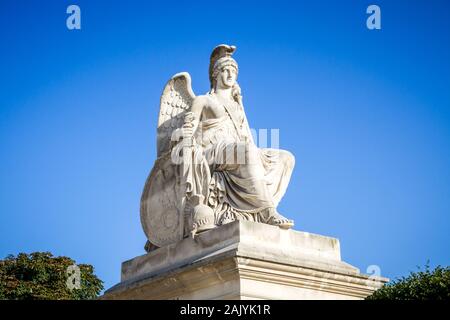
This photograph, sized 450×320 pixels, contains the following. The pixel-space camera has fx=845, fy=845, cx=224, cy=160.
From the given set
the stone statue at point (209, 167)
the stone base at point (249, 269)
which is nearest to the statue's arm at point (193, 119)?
the stone statue at point (209, 167)

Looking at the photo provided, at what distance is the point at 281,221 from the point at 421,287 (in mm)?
6860

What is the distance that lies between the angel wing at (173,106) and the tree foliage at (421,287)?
213 inches

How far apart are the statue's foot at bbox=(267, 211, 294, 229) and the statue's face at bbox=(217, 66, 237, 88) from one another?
2841mm

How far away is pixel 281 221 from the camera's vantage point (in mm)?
12219

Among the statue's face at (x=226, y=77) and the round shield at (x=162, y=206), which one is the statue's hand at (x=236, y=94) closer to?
the statue's face at (x=226, y=77)

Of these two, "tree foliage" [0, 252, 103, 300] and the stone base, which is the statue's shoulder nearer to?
the stone base

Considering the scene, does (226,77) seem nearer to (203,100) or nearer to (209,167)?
(203,100)

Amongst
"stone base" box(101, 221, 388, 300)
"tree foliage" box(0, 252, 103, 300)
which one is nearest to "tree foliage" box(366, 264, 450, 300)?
"stone base" box(101, 221, 388, 300)

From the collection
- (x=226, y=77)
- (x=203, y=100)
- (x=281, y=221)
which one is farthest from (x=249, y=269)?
(x=226, y=77)

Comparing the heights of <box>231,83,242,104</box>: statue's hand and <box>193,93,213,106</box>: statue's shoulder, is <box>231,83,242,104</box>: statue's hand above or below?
above

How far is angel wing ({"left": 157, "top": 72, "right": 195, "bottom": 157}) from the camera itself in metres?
14.1

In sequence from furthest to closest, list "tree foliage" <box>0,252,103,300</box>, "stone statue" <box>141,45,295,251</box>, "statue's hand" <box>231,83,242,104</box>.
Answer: "tree foliage" <box>0,252,103,300</box> → "statue's hand" <box>231,83,242,104</box> → "stone statue" <box>141,45,295,251</box>

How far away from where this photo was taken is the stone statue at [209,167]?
12.6 metres
